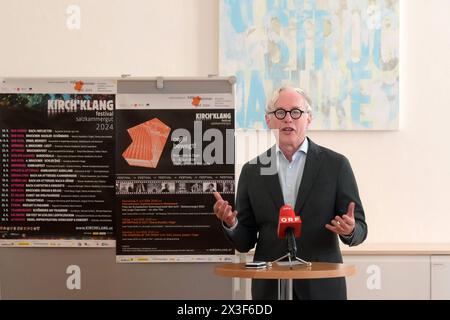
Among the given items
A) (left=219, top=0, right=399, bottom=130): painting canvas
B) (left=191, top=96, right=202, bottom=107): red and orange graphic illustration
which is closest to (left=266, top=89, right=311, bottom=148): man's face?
(left=191, top=96, right=202, bottom=107): red and orange graphic illustration

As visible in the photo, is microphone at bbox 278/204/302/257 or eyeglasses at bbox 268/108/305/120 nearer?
microphone at bbox 278/204/302/257

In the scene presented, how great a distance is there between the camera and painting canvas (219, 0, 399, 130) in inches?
202

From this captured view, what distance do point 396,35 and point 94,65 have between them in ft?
7.16

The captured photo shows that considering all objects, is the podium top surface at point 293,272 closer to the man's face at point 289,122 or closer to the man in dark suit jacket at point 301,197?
the man in dark suit jacket at point 301,197

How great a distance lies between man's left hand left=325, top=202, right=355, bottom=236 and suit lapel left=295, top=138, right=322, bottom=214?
0.24 metres

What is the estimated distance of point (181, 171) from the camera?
4082 mm

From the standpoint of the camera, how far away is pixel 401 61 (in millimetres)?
5223

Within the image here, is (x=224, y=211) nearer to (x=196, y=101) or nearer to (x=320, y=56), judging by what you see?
(x=196, y=101)

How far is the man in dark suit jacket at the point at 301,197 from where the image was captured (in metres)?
3.18

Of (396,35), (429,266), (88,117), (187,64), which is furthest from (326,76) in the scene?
(88,117)

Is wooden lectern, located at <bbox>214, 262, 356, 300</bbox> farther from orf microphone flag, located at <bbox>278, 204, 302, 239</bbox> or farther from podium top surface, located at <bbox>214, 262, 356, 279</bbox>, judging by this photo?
orf microphone flag, located at <bbox>278, 204, 302, 239</bbox>

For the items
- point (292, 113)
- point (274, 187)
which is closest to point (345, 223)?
point (274, 187)
